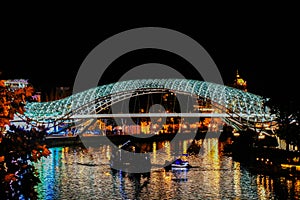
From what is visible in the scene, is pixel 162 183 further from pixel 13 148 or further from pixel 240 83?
pixel 240 83

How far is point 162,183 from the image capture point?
18.2 metres

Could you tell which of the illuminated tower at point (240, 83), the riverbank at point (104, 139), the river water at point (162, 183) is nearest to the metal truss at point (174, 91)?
the riverbank at point (104, 139)

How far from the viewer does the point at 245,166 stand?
73.9ft

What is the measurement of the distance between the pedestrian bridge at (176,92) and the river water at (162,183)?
947 cm

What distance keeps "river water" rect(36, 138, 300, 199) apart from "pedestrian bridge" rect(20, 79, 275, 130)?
31.1 ft

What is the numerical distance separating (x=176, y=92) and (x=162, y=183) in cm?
1518

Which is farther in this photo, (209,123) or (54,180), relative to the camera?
(209,123)

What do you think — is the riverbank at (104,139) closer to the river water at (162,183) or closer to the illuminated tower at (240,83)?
the river water at (162,183)

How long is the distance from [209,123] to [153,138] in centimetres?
1233

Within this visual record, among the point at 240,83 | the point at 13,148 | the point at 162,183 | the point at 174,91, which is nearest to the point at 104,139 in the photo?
the point at 174,91

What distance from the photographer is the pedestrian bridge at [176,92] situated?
34.0 meters

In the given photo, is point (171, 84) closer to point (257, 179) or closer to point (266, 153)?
point (266, 153)

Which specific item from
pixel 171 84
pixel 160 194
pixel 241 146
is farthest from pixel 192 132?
pixel 160 194

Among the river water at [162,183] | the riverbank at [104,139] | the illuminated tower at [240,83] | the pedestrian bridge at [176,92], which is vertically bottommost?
the river water at [162,183]
